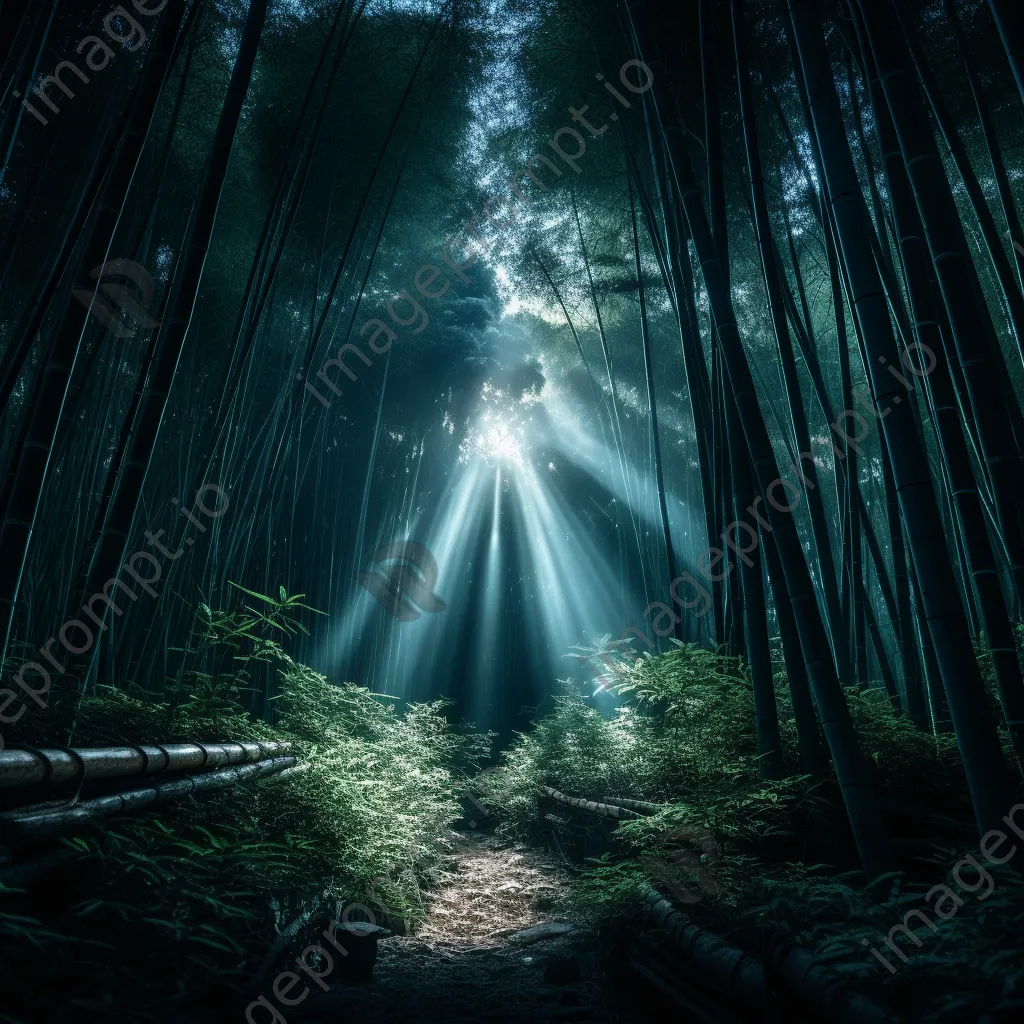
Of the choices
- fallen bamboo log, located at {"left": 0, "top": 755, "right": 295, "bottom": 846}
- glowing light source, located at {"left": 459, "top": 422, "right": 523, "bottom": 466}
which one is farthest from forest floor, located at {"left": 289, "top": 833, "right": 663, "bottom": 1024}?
glowing light source, located at {"left": 459, "top": 422, "right": 523, "bottom": 466}

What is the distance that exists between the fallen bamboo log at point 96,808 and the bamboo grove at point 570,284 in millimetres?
328

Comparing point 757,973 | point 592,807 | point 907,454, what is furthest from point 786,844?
point 592,807

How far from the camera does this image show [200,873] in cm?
142

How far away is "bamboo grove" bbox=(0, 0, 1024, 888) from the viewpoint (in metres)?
1.60

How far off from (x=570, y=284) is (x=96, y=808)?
654cm

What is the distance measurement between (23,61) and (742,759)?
3376mm

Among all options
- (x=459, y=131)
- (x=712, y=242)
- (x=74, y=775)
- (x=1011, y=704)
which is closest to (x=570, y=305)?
(x=459, y=131)

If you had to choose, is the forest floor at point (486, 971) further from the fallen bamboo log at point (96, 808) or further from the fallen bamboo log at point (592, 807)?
the fallen bamboo log at point (96, 808)

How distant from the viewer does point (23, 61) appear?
2.04 metres

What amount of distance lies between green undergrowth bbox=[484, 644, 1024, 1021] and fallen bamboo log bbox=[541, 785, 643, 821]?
0.26ft

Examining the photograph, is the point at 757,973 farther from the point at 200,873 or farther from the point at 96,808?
the point at 96,808

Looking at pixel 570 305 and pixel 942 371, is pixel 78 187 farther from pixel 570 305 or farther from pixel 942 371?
pixel 570 305

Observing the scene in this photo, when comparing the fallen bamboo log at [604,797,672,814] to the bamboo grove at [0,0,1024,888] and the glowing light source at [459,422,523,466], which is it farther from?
the glowing light source at [459,422,523,466]

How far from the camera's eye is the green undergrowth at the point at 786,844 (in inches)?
39.5
